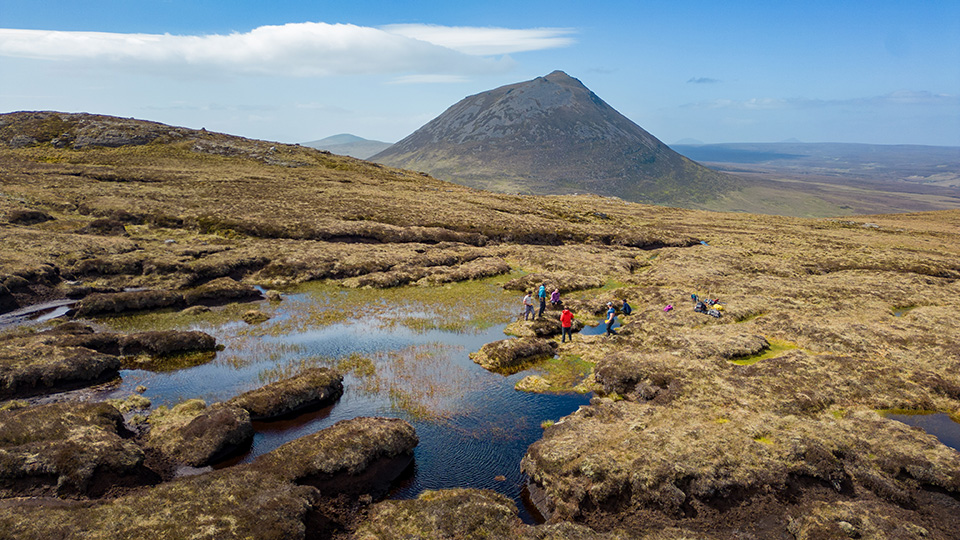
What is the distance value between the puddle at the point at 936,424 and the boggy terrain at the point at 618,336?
88 cm

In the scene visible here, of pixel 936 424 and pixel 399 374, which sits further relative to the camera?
pixel 399 374


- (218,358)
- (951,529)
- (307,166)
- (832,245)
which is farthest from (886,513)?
(307,166)

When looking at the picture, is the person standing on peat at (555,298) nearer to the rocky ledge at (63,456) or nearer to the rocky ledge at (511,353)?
the rocky ledge at (511,353)

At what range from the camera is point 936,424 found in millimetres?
24516

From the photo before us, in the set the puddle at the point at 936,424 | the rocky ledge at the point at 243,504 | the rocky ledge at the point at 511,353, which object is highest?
the rocky ledge at the point at 243,504

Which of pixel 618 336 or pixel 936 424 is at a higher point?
pixel 618 336

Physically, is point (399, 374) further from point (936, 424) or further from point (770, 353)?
point (936, 424)

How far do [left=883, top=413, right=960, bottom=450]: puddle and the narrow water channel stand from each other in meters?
16.9

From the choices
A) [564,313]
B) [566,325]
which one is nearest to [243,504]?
[566,325]

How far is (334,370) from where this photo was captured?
29.6 meters

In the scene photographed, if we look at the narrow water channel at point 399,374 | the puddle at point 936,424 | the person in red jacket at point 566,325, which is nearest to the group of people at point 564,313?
the person in red jacket at point 566,325

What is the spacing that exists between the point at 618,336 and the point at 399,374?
17.1 meters

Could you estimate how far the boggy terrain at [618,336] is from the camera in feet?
54.6

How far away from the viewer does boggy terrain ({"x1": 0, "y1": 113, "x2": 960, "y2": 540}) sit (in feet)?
54.6
